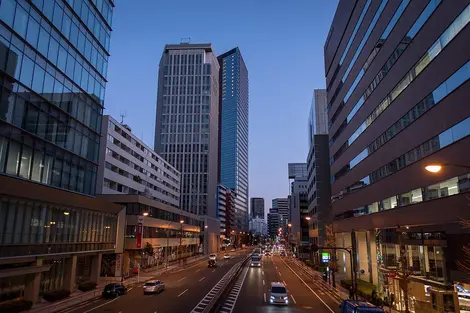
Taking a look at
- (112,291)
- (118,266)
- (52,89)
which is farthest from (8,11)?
(118,266)

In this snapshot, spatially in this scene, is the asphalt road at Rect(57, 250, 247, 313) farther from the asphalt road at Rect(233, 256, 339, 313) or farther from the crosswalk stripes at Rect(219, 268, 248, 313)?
the asphalt road at Rect(233, 256, 339, 313)

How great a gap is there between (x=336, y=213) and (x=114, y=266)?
129 ft

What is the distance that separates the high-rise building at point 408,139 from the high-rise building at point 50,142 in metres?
32.4

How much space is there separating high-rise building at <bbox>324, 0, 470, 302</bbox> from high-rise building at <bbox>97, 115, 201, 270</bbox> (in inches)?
1431

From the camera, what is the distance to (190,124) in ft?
573

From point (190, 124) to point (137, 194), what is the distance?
330 ft

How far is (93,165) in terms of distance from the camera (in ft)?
153

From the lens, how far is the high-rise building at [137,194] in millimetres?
66625

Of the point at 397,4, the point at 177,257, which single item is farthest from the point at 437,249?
the point at 177,257

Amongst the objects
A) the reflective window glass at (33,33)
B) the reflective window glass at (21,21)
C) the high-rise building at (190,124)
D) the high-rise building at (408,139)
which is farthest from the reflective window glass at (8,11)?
the high-rise building at (190,124)

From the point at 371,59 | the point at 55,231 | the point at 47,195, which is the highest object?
the point at 371,59

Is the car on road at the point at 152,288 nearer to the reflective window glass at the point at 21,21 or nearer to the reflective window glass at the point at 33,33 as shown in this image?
the reflective window glass at the point at 33,33

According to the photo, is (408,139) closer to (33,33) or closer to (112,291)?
(112,291)

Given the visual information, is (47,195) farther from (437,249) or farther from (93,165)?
(437,249)
